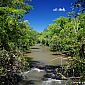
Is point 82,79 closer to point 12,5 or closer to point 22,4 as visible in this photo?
point 12,5

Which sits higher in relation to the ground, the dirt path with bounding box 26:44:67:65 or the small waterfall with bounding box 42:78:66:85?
the dirt path with bounding box 26:44:67:65

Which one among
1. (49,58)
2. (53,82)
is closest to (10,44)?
(53,82)

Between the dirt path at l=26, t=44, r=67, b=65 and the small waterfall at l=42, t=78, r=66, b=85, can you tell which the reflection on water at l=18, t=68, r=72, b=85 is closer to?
the small waterfall at l=42, t=78, r=66, b=85

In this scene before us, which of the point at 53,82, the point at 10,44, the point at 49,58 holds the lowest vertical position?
the point at 53,82

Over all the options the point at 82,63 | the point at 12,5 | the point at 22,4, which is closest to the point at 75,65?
the point at 82,63

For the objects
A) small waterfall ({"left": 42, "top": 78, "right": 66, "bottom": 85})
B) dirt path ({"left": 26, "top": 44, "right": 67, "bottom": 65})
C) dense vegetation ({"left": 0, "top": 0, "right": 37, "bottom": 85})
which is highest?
dense vegetation ({"left": 0, "top": 0, "right": 37, "bottom": 85})

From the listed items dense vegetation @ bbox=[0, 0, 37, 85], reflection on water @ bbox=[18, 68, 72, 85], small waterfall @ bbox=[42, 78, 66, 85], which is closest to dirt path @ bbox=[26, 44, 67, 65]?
reflection on water @ bbox=[18, 68, 72, 85]

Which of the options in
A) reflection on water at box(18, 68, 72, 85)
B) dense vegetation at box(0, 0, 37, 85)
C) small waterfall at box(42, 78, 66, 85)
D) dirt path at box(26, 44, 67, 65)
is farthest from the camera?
dirt path at box(26, 44, 67, 65)

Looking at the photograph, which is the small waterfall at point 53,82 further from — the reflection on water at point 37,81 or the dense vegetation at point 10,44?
the dense vegetation at point 10,44

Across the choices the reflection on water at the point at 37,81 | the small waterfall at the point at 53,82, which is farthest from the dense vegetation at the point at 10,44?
the small waterfall at the point at 53,82

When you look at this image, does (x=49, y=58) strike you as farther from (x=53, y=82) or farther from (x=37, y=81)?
(x=53, y=82)

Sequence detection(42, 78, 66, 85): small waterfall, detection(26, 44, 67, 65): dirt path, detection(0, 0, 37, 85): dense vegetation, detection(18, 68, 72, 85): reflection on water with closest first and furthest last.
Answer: detection(0, 0, 37, 85): dense vegetation
detection(42, 78, 66, 85): small waterfall
detection(18, 68, 72, 85): reflection on water
detection(26, 44, 67, 65): dirt path

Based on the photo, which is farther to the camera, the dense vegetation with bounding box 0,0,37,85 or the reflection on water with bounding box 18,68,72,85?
the reflection on water with bounding box 18,68,72,85

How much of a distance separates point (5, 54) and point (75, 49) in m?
4.45
